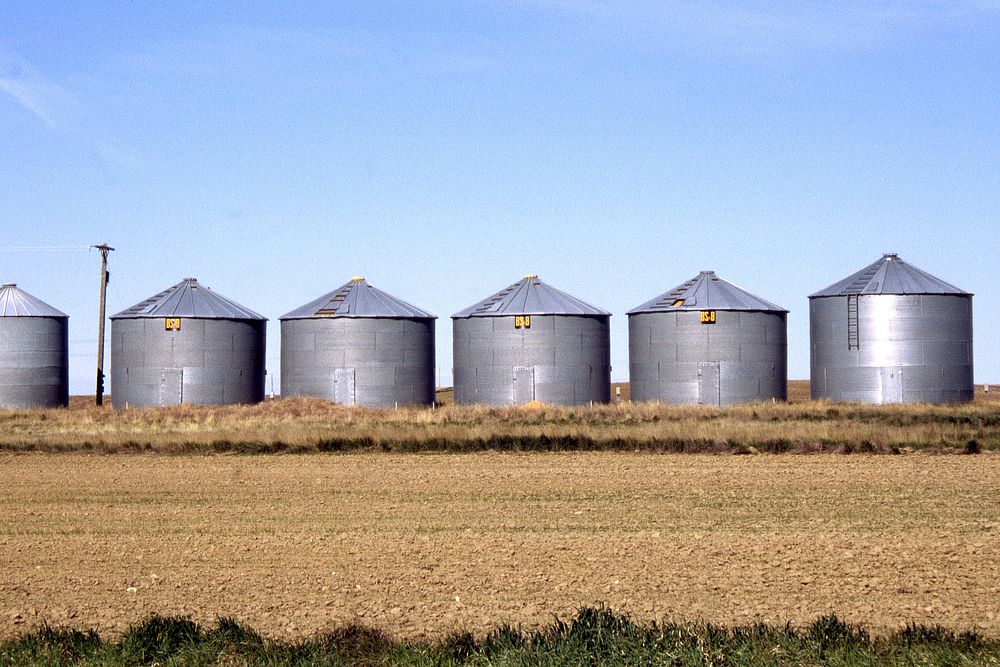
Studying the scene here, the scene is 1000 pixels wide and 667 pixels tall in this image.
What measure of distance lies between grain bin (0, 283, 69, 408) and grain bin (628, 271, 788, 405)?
2460 centimetres

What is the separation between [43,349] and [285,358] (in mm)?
11605

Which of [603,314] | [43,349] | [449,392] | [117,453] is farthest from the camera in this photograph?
[449,392]

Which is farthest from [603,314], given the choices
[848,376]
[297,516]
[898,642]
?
[898,642]

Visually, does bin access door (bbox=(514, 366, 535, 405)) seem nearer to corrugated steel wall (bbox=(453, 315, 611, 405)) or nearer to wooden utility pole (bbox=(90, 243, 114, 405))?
corrugated steel wall (bbox=(453, 315, 611, 405))

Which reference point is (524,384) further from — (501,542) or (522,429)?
(501,542)

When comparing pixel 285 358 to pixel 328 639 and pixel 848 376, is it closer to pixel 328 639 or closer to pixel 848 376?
pixel 848 376

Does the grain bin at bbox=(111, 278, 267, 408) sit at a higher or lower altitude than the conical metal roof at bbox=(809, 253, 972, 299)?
lower

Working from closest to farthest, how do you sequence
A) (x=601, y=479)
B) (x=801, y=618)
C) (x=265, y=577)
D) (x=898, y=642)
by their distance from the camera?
(x=898, y=642) < (x=801, y=618) < (x=265, y=577) < (x=601, y=479)

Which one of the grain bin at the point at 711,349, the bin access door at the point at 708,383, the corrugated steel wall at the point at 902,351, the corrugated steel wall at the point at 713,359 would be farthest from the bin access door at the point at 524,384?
the corrugated steel wall at the point at 902,351

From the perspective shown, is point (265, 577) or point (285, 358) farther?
point (285, 358)

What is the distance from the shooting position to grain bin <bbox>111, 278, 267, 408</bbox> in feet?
150

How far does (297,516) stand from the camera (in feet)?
56.5

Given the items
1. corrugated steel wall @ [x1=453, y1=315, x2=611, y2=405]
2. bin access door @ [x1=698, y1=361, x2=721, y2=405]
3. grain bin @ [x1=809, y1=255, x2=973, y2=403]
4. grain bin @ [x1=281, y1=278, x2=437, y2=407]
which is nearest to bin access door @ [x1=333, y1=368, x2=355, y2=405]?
grain bin @ [x1=281, y1=278, x2=437, y2=407]

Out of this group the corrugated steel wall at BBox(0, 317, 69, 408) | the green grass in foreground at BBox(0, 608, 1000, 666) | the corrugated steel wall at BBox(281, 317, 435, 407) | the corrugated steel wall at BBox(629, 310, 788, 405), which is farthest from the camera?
the corrugated steel wall at BBox(0, 317, 69, 408)
